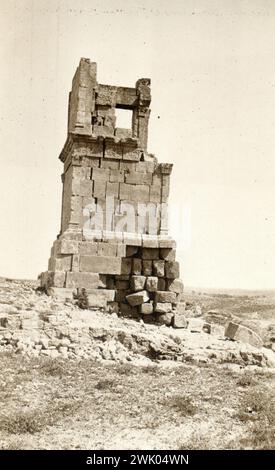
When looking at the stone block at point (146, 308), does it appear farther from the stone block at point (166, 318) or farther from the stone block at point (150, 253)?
the stone block at point (150, 253)

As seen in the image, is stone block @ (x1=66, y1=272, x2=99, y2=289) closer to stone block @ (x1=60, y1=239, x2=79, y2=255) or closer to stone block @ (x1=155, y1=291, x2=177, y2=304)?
stone block @ (x1=60, y1=239, x2=79, y2=255)

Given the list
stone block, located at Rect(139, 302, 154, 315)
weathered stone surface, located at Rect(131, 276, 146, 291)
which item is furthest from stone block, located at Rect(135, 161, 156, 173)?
stone block, located at Rect(139, 302, 154, 315)

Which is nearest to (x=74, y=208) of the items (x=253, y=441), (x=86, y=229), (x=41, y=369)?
(x=86, y=229)

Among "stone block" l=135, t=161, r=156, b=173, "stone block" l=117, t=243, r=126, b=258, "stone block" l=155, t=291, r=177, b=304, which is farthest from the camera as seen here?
"stone block" l=135, t=161, r=156, b=173

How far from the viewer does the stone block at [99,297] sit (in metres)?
11.2

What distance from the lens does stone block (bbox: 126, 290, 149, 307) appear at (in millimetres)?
11625

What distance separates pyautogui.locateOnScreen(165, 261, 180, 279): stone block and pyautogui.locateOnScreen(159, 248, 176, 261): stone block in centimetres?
12

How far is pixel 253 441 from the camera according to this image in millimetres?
5570

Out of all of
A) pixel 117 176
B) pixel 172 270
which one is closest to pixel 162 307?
pixel 172 270

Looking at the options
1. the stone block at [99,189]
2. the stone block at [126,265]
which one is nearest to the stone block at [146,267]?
the stone block at [126,265]

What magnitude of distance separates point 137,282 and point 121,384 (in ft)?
15.2

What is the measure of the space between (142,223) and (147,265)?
111 centimetres
